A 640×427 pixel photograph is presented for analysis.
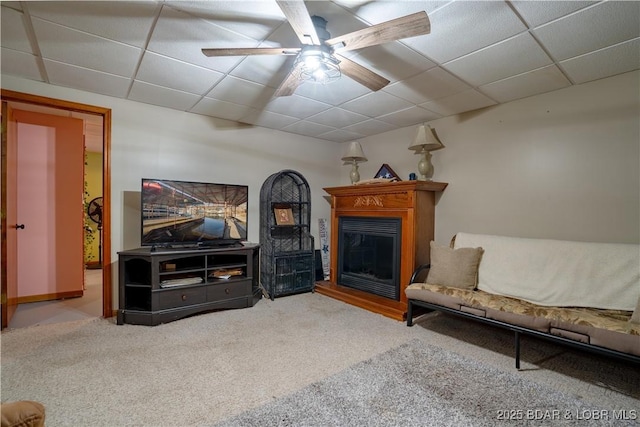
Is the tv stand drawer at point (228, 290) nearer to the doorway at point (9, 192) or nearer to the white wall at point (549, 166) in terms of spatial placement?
the doorway at point (9, 192)

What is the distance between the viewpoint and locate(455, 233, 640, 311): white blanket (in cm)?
224

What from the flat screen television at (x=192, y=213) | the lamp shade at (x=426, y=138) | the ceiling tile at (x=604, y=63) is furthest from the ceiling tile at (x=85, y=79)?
the ceiling tile at (x=604, y=63)

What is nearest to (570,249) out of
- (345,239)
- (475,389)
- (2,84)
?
(475,389)

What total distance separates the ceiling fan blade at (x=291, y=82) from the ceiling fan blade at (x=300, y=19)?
0.30m

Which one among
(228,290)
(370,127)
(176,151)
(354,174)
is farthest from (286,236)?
(370,127)

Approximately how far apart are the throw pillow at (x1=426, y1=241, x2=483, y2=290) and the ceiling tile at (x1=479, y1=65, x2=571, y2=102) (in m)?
1.54

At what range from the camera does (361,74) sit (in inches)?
82.9

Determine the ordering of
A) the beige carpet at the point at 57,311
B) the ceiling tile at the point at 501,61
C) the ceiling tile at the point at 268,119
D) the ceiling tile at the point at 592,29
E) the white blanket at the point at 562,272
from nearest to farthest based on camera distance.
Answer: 1. the ceiling tile at the point at 592,29
2. the ceiling tile at the point at 501,61
3. the white blanket at the point at 562,272
4. the beige carpet at the point at 57,311
5. the ceiling tile at the point at 268,119

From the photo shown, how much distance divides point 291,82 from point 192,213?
6.22 feet

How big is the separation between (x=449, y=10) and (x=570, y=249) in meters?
2.16

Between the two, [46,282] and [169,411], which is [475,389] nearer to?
[169,411]

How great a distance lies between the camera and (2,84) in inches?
105

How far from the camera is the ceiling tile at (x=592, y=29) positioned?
1.72m

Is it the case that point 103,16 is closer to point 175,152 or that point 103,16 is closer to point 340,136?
point 175,152
